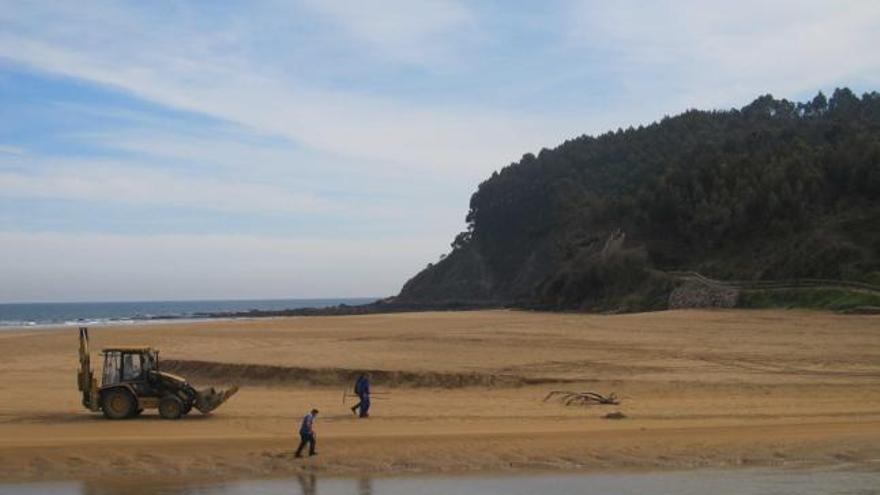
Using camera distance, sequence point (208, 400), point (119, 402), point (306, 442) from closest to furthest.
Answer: point (306, 442) < point (119, 402) < point (208, 400)

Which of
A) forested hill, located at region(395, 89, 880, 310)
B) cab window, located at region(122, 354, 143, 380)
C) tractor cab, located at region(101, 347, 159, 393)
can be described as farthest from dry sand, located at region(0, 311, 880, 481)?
forested hill, located at region(395, 89, 880, 310)

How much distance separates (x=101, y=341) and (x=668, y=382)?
37.8 m

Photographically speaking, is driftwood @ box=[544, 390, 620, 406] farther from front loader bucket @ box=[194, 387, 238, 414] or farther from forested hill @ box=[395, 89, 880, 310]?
forested hill @ box=[395, 89, 880, 310]

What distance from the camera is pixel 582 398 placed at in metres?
25.2

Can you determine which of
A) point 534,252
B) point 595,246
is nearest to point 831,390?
point 595,246

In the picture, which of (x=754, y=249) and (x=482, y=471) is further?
(x=754, y=249)

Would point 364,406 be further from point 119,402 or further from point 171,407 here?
point 119,402

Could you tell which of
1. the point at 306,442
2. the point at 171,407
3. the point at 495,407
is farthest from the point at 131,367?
the point at 495,407

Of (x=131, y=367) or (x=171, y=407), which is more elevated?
(x=131, y=367)

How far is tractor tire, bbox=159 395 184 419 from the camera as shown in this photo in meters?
22.8

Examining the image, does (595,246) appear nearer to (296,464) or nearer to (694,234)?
(694,234)

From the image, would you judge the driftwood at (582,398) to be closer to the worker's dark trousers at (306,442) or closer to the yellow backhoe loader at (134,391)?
the worker's dark trousers at (306,442)

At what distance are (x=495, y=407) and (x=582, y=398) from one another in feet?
8.57

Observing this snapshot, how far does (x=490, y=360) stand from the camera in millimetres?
33750
